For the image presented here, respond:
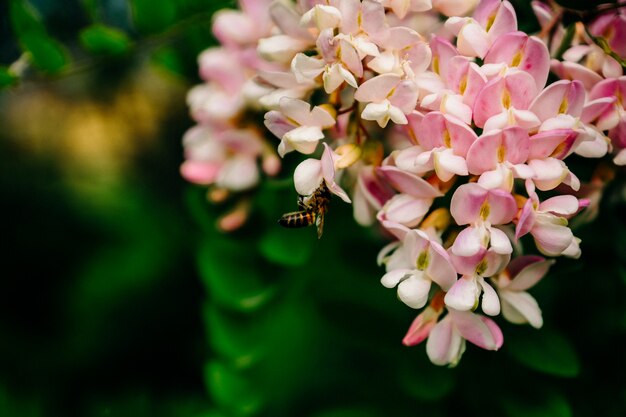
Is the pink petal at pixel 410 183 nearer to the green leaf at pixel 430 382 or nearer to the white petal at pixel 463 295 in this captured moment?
the white petal at pixel 463 295

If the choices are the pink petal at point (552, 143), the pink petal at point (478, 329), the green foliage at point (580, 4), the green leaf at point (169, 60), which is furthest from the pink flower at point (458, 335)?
the green leaf at point (169, 60)

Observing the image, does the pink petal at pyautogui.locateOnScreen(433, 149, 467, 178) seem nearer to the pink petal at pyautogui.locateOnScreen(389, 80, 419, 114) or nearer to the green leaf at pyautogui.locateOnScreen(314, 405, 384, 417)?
the pink petal at pyautogui.locateOnScreen(389, 80, 419, 114)

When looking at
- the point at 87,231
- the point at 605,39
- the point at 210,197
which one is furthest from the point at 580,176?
the point at 87,231

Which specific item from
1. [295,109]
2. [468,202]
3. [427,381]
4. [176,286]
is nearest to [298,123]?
[295,109]

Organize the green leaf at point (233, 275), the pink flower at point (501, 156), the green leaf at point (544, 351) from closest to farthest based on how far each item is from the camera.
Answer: the pink flower at point (501, 156), the green leaf at point (544, 351), the green leaf at point (233, 275)

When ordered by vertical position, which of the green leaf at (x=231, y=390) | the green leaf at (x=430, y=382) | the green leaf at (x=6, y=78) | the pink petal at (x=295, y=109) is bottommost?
the green leaf at (x=231, y=390)

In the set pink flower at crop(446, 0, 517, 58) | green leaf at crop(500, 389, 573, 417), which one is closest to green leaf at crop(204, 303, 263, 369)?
green leaf at crop(500, 389, 573, 417)

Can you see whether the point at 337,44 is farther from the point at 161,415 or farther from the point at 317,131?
the point at 161,415
